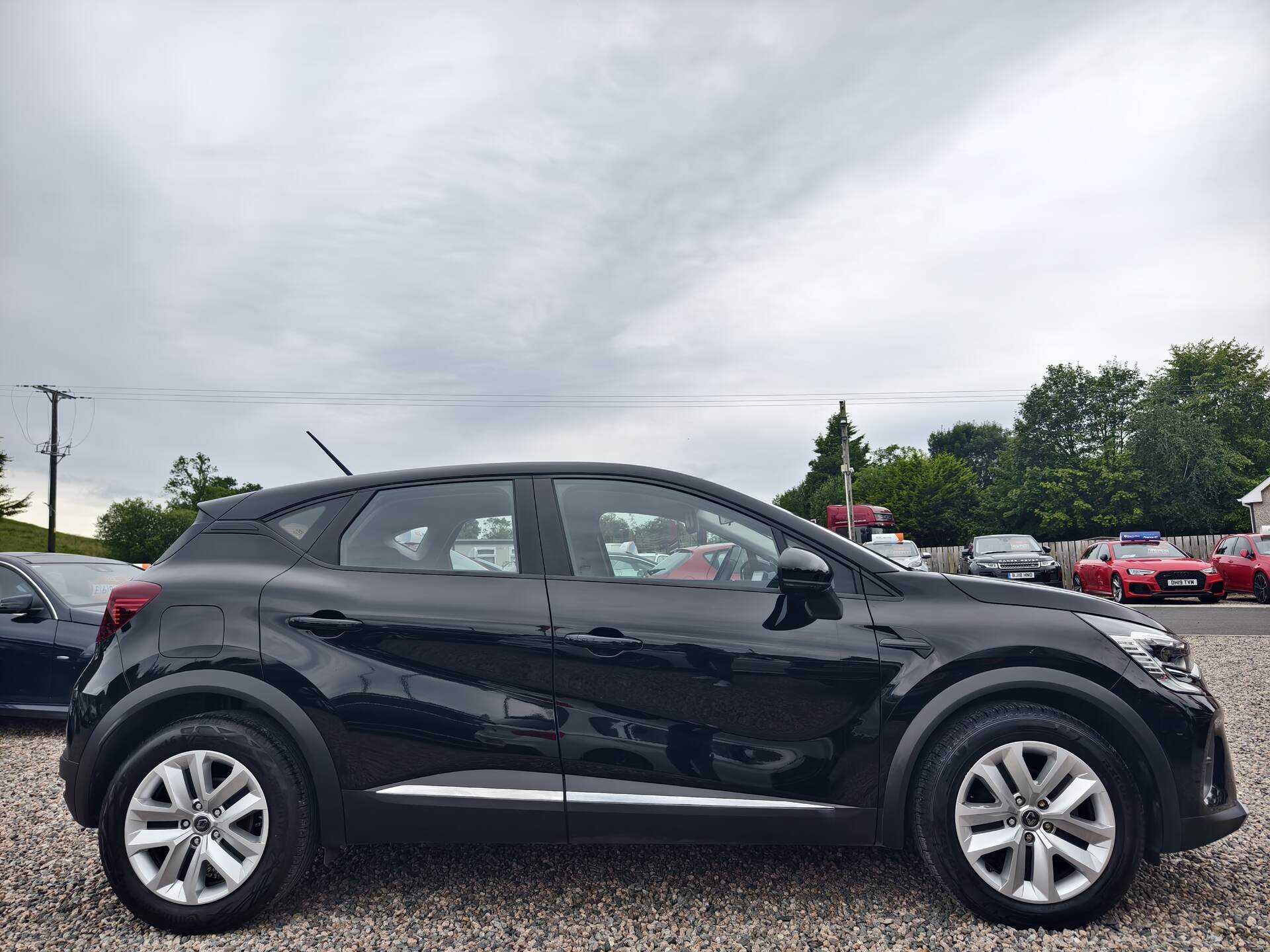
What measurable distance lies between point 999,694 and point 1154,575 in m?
16.2

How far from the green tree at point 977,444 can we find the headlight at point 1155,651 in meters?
93.1

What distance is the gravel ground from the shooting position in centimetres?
263

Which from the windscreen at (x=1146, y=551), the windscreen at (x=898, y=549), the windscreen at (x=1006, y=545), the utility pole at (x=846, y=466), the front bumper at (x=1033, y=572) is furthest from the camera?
the utility pole at (x=846, y=466)

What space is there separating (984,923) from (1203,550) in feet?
105

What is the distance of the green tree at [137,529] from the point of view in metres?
60.0

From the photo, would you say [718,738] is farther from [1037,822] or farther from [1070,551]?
[1070,551]

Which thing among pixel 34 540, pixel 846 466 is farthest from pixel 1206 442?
pixel 34 540

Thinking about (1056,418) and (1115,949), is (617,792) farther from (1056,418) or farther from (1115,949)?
(1056,418)

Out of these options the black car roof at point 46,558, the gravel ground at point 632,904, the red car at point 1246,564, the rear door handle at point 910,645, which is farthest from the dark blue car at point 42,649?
the red car at point 1246,564

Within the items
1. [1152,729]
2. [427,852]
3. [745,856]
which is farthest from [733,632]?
[427,852]

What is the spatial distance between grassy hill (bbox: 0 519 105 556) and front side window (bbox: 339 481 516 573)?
231 feet

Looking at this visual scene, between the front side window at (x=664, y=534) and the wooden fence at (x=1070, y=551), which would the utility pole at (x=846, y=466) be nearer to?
the wooden fence at (x=1070, y=551)

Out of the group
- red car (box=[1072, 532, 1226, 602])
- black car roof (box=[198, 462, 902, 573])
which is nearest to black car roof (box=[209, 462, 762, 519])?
black car roof (box=[198, 462, 902, 573])

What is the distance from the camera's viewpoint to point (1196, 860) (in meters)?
3.21
